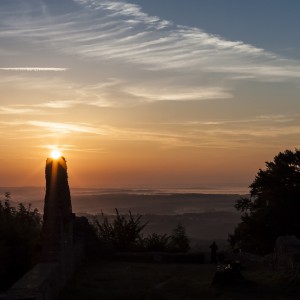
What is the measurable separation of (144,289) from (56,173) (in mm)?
3461

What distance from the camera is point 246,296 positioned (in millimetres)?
11453

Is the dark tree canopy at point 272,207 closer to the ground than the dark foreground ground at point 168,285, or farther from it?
farther from it

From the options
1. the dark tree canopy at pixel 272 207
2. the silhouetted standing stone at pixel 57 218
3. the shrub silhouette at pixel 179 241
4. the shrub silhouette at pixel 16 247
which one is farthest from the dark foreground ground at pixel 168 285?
the dark tree canopy at pixel 272 207

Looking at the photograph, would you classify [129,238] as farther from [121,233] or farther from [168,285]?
[168,285]

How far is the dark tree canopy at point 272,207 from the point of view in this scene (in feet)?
82.1

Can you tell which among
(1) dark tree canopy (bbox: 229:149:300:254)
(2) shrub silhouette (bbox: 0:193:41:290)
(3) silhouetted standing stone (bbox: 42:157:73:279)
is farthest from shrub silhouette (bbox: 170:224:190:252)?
(3) silhouetted standing stone (bbox: 42:157:73:279)

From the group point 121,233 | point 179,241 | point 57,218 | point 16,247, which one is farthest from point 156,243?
point 57,218

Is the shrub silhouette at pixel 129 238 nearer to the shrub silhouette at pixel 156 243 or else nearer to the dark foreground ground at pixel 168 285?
the shrub silhouette at pixel 156 243

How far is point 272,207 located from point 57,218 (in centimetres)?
1537

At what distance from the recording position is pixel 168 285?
12.6 meters

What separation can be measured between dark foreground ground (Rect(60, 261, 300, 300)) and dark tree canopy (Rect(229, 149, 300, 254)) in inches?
393

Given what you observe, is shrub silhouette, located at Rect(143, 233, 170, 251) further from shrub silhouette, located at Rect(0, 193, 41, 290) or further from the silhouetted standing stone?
the silhouetted standing stone

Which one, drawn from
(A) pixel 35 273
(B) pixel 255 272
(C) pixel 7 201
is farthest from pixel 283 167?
(A) pixel 35 273

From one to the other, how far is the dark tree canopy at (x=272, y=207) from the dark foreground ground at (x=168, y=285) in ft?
32.8
